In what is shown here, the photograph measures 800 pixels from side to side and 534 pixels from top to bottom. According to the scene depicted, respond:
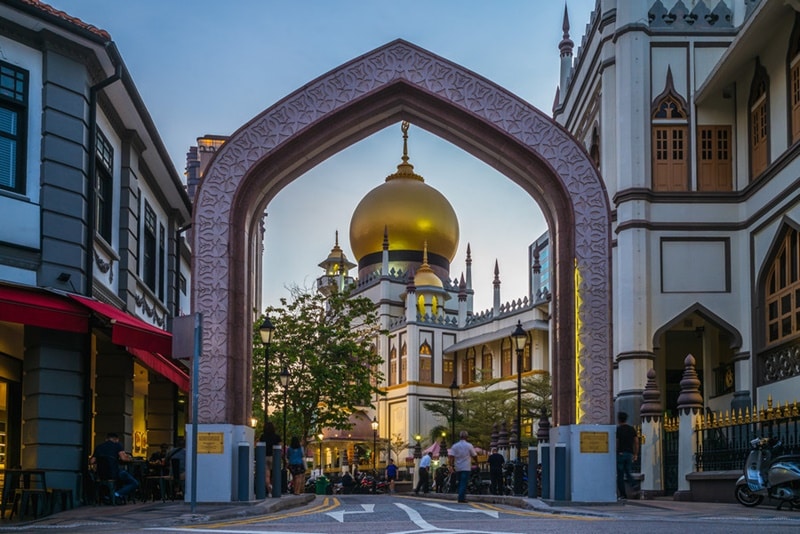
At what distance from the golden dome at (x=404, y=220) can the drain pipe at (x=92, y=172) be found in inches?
2260

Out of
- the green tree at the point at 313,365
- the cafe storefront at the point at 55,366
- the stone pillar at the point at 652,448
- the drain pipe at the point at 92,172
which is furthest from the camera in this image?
the green tree at the point at 313,365

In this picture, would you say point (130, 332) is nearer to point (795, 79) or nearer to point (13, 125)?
point (13, 125)

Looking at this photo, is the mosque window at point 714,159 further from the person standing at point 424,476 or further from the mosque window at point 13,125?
the mosque window at point 13,125

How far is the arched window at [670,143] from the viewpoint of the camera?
98.0 ft

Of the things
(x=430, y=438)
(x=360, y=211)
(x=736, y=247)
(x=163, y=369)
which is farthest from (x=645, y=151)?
(x=360, y=211)

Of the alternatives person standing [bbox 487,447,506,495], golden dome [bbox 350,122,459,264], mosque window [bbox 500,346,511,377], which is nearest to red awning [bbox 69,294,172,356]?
person standing [bbox 487,447,506,495]

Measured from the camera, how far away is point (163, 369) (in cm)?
1969

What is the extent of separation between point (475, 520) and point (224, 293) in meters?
6.49

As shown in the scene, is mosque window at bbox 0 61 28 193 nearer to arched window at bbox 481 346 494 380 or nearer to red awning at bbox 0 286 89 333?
red awning at bbox 0 286 89 333

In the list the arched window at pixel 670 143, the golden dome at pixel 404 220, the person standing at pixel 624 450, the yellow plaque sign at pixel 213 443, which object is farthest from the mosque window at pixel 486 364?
the yellow plaque sign at pixel 213 443

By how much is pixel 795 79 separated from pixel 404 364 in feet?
155

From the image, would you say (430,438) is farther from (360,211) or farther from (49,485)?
(49,485)

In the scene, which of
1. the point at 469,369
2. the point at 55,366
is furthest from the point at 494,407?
the point at 55,366

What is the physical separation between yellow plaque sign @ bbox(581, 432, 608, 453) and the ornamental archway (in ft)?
0.88
